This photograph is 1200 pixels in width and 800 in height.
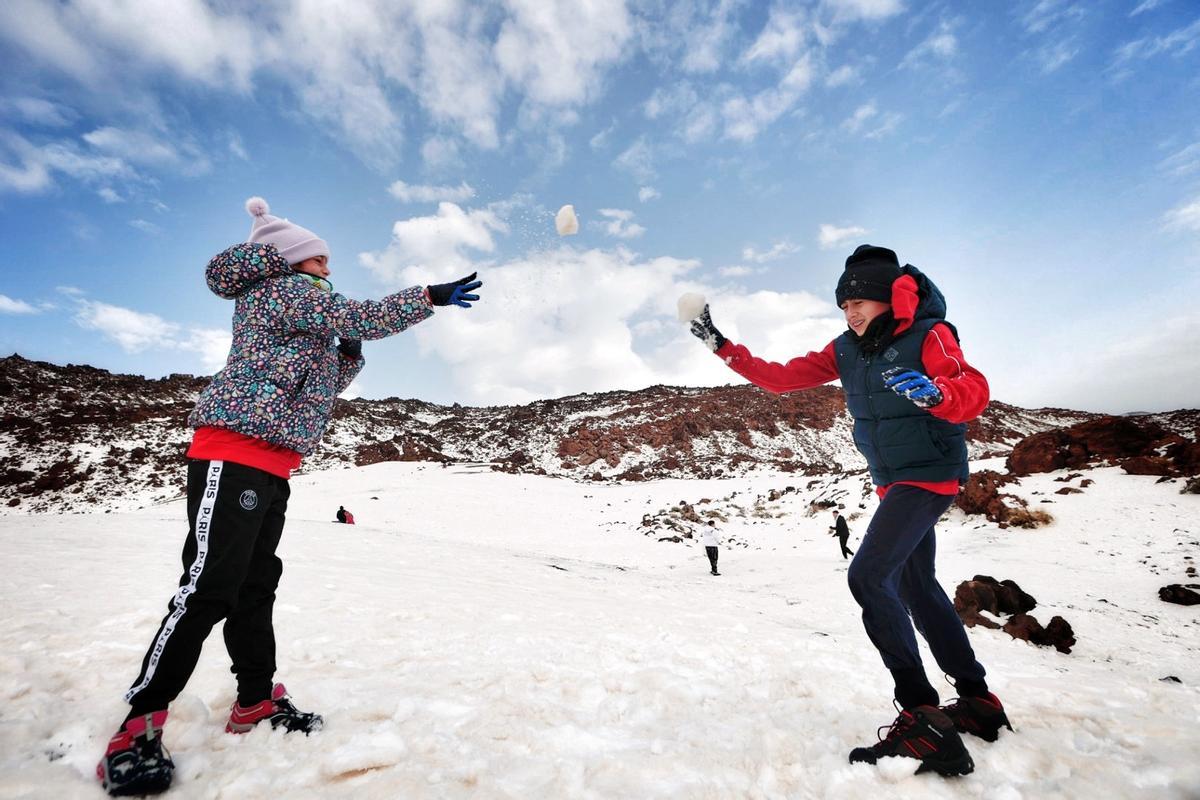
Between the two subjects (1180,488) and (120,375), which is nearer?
(1180,488)

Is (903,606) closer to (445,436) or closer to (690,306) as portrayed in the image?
(690,306)

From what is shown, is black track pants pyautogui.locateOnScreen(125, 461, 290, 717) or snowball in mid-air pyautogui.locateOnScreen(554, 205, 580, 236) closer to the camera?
black track pants pyautogui.locateOnScreen(125, 461, 290, 717)

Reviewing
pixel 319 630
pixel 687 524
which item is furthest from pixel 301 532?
pixel 687 524

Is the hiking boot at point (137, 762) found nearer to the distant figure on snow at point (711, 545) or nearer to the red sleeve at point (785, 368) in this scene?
the red sleeve at point (785, 368)

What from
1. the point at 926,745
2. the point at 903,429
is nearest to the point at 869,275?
the point at 903,429

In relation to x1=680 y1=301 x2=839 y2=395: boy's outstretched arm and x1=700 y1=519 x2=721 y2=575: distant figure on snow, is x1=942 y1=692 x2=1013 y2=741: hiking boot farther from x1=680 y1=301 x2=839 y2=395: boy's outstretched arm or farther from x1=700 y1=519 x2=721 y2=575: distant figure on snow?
x1=700 y1=519 x2=721 y2=575: distant figure on snow

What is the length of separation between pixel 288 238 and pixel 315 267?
0.18 metres

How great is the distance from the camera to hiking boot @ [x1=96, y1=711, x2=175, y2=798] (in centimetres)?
175

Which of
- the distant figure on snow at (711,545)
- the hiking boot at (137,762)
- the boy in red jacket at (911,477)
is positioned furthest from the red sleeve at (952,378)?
the distant figure on snow at (711,545)

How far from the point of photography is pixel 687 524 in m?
19.8

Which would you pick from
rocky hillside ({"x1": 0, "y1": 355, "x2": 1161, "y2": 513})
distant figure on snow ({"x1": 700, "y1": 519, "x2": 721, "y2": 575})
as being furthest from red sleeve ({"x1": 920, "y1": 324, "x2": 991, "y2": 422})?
rocky hillside ({"x1": 0, "y1": 355, "x2": 1161, "y2": 513})

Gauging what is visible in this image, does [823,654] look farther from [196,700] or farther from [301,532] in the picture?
[301,532]

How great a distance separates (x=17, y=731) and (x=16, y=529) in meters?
8.73

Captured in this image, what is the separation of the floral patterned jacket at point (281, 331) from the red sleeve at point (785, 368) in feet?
6.81
